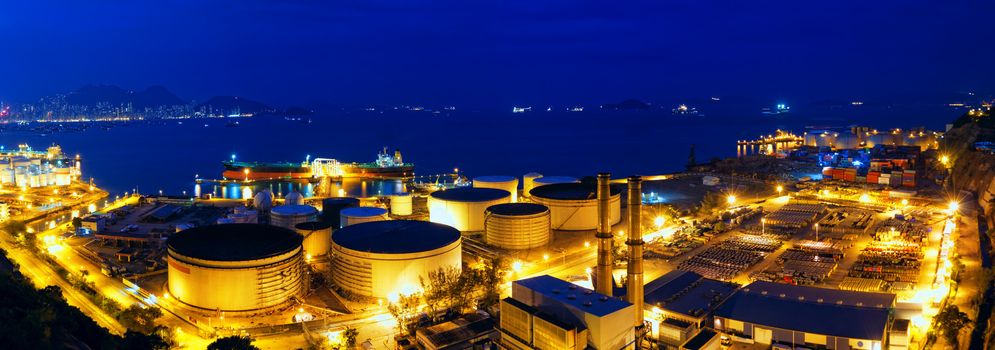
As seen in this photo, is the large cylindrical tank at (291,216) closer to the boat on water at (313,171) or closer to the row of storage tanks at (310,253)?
the row of storage tanks at (310,253)

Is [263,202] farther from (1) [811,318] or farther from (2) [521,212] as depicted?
(1) [811,318]

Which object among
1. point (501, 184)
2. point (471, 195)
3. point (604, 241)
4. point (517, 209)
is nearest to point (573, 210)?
point (517, 209)

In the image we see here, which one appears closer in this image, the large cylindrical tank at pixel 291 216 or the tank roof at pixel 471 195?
the large cylindrical tank at pixel 291 216

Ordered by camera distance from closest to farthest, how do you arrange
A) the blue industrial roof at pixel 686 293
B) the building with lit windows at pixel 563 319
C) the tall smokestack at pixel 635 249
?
1. the building with lit windows at pixel 563 319
2. the tall smokestack at pixel 635 249
3. the blue industrial roof at pixel 686 293

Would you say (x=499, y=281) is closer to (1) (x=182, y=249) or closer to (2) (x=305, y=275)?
(2) (x=305, y=275)

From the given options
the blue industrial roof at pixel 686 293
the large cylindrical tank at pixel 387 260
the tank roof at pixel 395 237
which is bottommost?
the blue industrial roof at pixel 686 293

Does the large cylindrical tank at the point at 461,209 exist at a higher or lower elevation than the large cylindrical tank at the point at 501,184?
lower

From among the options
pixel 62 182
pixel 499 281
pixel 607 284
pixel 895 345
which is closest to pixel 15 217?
pixel 62 182

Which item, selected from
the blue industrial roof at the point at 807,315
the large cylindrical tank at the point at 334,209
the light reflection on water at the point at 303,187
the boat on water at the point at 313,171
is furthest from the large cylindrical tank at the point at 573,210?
the boat on water at the point at 313,171
